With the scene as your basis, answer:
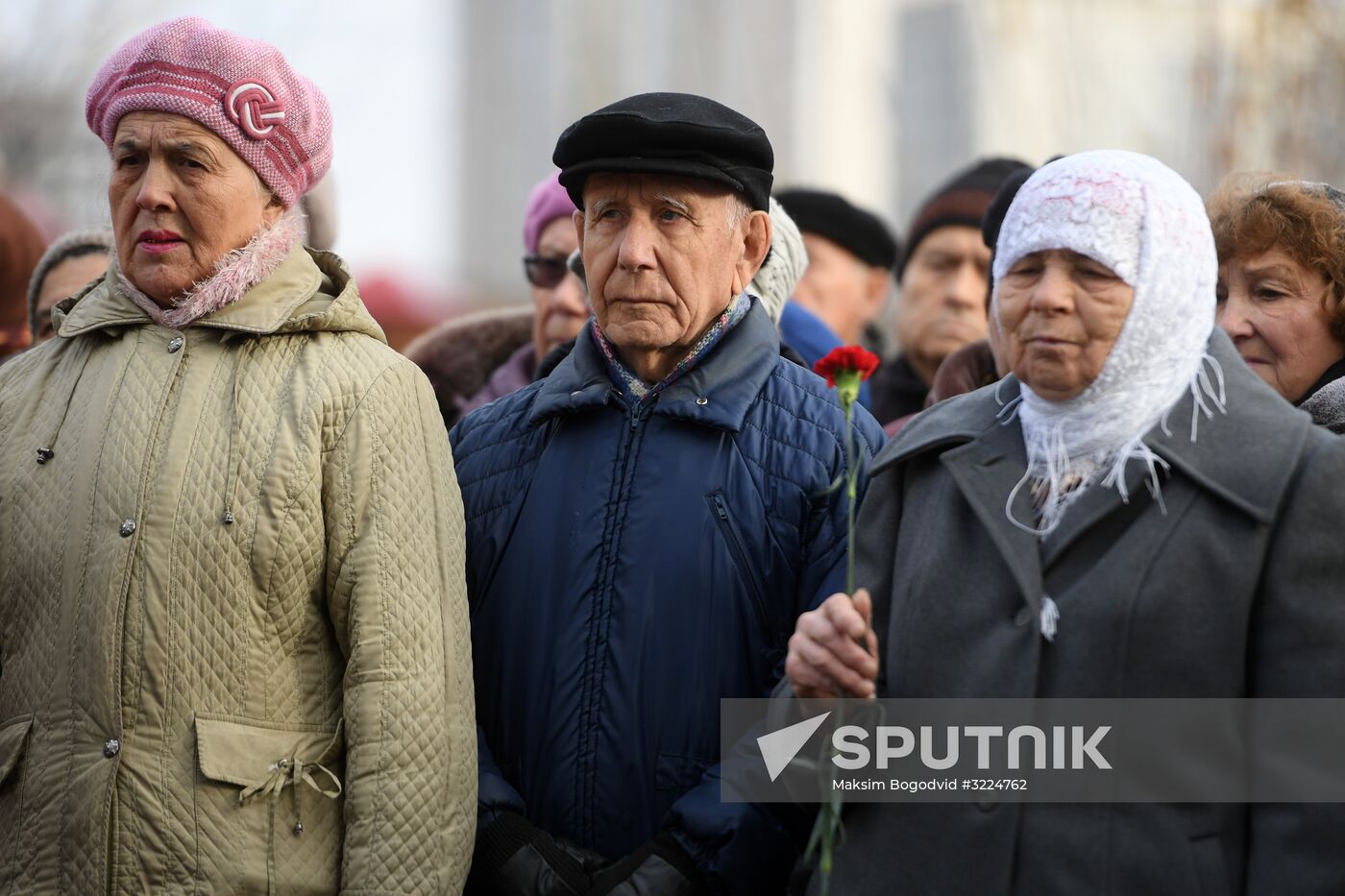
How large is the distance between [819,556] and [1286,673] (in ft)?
3.10

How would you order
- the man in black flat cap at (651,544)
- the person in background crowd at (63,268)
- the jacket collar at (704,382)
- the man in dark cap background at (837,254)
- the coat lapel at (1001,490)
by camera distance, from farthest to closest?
the man in dark cap background at (837,254) < the person in background crowd at (63,268) < the jacket collar at (704,382) < the man in black flat cap at (651,544) < the coat lapel at (1001,490)

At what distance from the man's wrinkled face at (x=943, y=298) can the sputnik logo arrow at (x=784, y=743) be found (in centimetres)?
256

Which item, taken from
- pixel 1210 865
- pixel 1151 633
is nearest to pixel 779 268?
pixel 1151 633

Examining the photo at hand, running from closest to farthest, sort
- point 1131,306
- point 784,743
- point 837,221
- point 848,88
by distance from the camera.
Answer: point 1131,306 < point 784,743 < point 837,221 < point 848,88

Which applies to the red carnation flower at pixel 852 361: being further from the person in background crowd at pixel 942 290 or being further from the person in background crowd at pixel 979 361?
the person in background crowd at pixel 942 290

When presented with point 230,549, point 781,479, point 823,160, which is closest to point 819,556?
point 781,479

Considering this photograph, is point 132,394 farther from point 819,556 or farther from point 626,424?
point 819,556

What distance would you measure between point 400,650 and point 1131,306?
4.82ft

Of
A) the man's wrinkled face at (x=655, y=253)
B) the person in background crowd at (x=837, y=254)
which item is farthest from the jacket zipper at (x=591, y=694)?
the person in background crowd at (x=837, y=254)

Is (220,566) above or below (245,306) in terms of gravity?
below

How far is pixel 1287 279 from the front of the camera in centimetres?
342

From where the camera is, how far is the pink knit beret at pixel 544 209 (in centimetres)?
490

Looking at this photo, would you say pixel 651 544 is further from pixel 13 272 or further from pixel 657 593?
pixel 13 272

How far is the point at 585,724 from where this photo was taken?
10.6 ft
